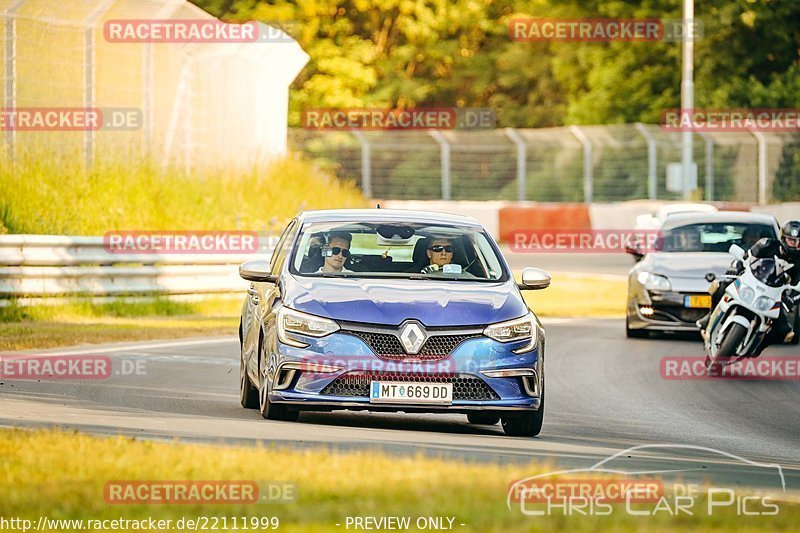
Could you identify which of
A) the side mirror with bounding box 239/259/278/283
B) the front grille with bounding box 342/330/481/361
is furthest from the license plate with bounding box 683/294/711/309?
the front grille with bounding box 342/330/481/361

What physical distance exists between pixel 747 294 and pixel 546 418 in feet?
15.0

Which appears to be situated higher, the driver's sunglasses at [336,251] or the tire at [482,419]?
the driver's sunglasses at [336,251]

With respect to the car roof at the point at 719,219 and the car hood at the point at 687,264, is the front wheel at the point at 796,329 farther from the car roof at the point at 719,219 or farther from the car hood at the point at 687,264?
the car roof at the point at 719,219

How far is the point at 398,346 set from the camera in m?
11.5

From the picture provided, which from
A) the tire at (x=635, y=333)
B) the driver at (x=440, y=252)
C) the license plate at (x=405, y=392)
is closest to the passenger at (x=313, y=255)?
the driver at (x=440, y=252)

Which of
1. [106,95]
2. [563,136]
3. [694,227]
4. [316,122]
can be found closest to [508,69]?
[316,122]

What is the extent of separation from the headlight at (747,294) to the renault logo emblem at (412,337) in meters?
6.59

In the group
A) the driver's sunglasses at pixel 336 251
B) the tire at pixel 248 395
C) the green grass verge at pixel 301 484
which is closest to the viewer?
the green grass verge at pixel 301 484

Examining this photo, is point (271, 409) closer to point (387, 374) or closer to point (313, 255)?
point (387, 374)

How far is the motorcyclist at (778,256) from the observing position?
17375 mm

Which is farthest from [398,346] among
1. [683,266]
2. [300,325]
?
[683,266]

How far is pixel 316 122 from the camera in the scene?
57.2 m

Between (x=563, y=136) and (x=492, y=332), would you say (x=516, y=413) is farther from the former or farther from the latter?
(x=563, y=136)

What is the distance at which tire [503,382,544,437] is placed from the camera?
11.8 metres
